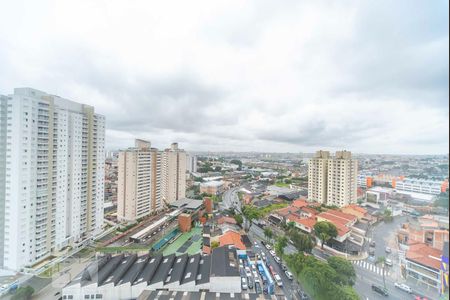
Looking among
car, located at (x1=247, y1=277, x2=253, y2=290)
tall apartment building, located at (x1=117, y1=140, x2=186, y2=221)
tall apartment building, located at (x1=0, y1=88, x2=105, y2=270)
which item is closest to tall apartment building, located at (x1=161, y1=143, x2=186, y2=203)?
tall apartment building, located at (x1=117, y1=140, x2=186, y2=221)

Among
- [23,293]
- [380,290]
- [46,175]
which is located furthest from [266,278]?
[46,175]

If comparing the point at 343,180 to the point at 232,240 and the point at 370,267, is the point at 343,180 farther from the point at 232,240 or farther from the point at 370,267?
the point at 232,240

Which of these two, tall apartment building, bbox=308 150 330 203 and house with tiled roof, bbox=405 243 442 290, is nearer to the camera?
house with tiled roof, bbox=405 243 442 290

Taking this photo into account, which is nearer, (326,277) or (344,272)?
(326,277)

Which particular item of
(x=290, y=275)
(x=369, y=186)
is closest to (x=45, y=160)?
(x=290, y=275)

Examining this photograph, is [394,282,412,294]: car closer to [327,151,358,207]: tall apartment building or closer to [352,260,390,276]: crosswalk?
[352,260,390,276]: crosswalk

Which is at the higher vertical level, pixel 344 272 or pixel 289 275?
pixel 344 272

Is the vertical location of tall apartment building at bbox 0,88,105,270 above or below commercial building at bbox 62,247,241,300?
above
